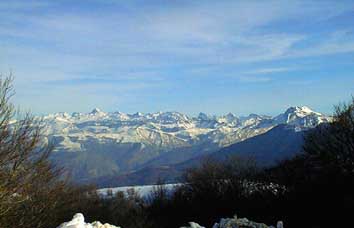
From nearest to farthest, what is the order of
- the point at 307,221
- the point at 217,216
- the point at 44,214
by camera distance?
the point at 44,214 < the point at 307,221 < the point at 217,216

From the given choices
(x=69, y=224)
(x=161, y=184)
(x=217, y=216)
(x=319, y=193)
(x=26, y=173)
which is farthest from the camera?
(x=161, y=184)

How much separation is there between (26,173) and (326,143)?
37.4 m

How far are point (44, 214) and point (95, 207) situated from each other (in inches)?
1295

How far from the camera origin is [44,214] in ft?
99.1

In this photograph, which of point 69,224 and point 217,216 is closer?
point 69,224

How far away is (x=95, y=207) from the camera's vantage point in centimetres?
6262

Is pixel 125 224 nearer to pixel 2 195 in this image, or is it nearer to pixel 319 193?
pixel 319 193

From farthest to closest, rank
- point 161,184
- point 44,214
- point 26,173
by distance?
point 161,184 → point 44,214 → point 26,173

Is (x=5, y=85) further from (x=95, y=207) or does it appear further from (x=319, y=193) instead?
(x=95, y=207)

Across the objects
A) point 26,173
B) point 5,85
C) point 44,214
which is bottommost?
point 44,214

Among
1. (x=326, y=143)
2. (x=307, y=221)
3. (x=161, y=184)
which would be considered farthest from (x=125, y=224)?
(x=161, y=184)

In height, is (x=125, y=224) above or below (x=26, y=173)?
below

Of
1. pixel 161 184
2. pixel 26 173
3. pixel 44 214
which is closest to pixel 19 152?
pixel 26 173

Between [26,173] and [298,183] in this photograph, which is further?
[298,183]
